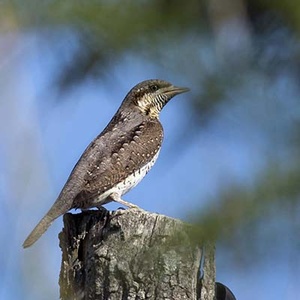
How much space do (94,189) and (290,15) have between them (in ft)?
9.18

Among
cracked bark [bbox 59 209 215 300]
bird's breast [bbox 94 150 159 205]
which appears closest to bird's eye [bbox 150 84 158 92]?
bird's breast [bbox 94 150 159 205]

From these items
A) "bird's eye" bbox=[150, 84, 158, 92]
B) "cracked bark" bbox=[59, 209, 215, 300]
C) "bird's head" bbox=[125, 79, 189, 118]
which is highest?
"bird's eye" bbox=[150, 84, 158, 92]

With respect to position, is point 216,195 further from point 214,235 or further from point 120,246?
point 120,246

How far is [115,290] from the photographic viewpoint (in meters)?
2.49

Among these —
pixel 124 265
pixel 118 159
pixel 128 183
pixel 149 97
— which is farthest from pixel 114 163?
pixel 124 265

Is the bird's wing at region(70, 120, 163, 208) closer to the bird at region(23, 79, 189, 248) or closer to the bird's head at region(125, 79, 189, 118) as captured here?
the bird at region(23, 79, 189, 248)

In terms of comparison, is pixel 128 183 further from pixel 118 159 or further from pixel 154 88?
pixel 154 88

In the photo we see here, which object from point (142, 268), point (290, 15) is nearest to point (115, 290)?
point (142, 268)

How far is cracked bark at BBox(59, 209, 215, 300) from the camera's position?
7.90 ft

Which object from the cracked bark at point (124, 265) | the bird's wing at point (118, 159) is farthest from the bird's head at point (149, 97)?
the cracked bark at point (124, 265)

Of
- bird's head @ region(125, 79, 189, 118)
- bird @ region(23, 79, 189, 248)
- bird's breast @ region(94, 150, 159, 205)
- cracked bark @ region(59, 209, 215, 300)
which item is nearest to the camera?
cracked bark @ region(59, 209, 215, 300)

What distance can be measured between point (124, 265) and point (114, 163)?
65.3 inches

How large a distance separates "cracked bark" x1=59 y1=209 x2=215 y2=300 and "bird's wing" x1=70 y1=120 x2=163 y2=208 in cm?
97

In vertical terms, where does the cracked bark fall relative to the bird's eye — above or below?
below
